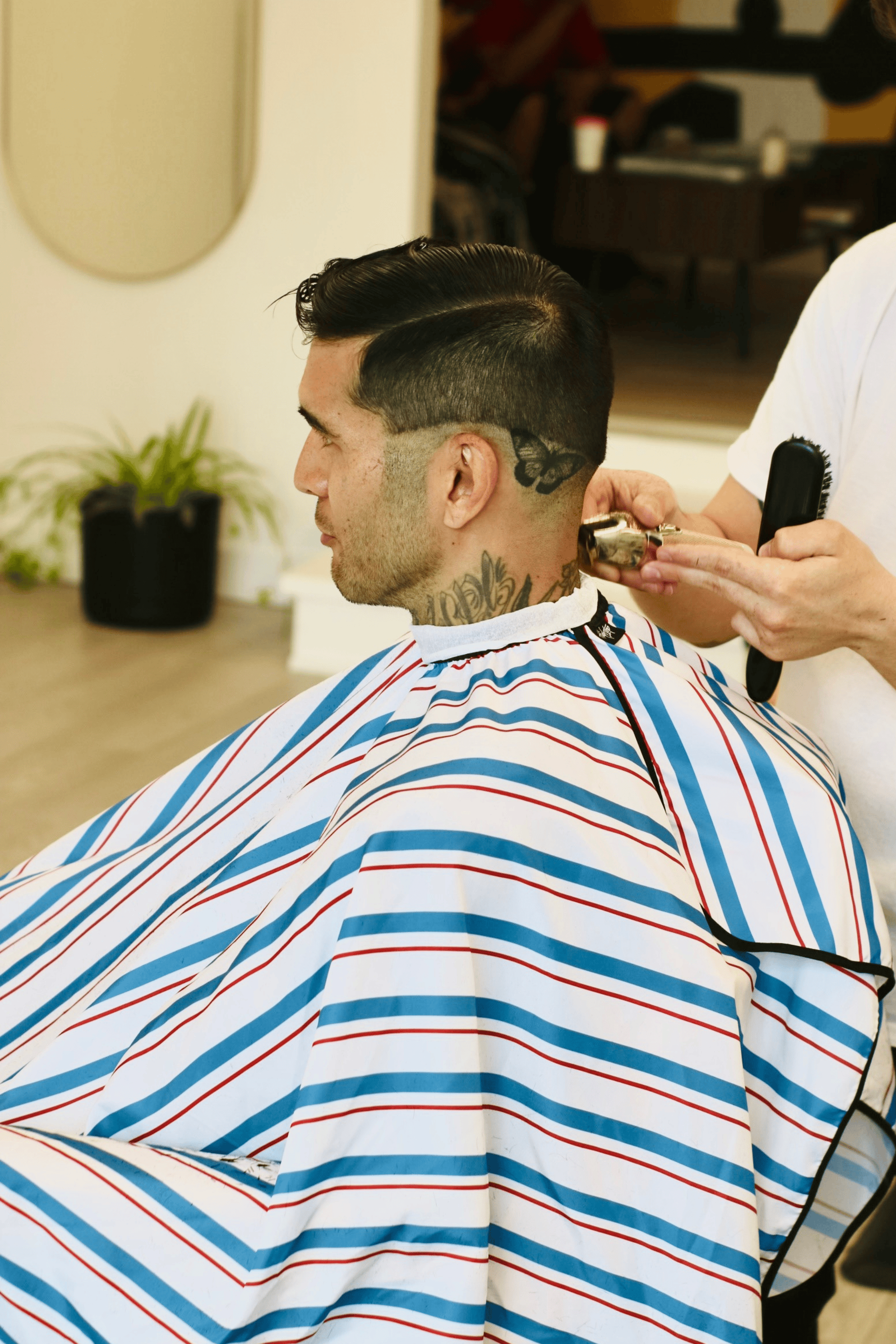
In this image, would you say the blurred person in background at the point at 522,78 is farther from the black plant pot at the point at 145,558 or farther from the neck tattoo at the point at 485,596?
the neck tattoo at the point at 485,596

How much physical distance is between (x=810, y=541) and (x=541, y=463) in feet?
0.76

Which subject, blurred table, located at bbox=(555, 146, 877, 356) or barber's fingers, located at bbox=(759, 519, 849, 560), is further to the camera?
blurred table, located at bbox=(555, 146, 877, 356)

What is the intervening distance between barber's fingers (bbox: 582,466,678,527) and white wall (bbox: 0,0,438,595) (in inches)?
98.5

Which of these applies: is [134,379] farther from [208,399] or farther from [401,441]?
[401,441]

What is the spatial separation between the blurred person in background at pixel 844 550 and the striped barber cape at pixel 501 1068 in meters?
0.11

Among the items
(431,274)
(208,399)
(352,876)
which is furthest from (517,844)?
(208,399)

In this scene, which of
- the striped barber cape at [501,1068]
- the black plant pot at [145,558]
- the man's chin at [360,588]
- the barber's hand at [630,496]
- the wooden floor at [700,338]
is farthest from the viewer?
the wooden floor at [700,338]

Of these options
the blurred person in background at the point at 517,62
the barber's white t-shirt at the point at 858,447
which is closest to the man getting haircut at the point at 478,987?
the barber's white t-shirt at the point at 858,447

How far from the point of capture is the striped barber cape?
94 centimetres

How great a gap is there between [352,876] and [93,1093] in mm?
338

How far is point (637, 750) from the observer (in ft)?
3.58

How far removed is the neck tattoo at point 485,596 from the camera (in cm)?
120

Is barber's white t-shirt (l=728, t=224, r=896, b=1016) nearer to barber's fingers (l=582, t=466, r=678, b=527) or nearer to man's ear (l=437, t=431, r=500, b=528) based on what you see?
barber's fingers (l=582, t=466, r=678, b=527)

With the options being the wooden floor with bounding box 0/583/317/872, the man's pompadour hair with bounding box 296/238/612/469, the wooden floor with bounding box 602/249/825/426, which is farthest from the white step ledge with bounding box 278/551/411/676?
the man's pompadour hair with bounding box 296/238/612/469
